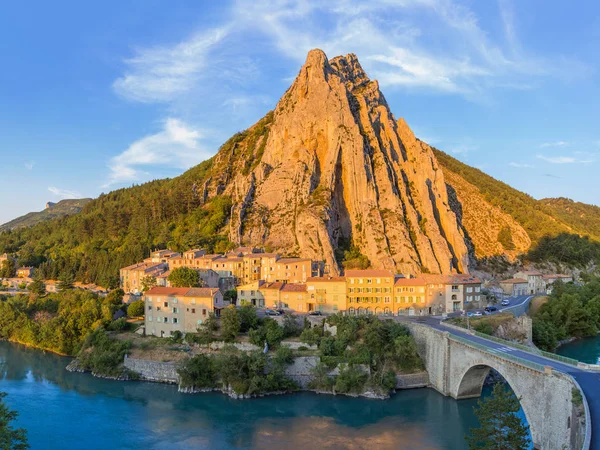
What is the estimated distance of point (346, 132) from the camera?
2904 inches

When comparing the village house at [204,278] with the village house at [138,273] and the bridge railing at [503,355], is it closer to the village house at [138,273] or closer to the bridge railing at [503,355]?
the village house at [138,273]

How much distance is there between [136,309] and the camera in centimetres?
4722

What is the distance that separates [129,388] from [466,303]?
1237 inches

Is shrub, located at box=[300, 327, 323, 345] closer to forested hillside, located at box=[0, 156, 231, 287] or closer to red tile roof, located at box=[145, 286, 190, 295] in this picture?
red tile roof, located at box=[145, 286, 190, 295]

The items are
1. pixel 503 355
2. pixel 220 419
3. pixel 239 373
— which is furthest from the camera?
pixel 239 373

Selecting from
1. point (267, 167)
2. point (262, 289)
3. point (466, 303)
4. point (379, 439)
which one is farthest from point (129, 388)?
point (267, 167)

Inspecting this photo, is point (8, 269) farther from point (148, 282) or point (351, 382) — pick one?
point (351, 382)

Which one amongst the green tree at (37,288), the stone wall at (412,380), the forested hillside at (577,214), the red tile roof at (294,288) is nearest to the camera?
the stone wall at (412,380)

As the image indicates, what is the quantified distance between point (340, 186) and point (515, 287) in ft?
95.1

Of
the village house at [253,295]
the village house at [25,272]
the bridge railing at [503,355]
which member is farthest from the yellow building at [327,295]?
the village house at [25,272]

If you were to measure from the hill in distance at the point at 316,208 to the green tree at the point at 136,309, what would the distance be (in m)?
14.7

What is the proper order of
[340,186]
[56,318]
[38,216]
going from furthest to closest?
[38,216]
[340,186]
[56,318]

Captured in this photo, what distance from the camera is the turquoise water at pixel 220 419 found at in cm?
2602

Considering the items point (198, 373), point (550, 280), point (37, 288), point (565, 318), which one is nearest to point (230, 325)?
point (198, 373)
